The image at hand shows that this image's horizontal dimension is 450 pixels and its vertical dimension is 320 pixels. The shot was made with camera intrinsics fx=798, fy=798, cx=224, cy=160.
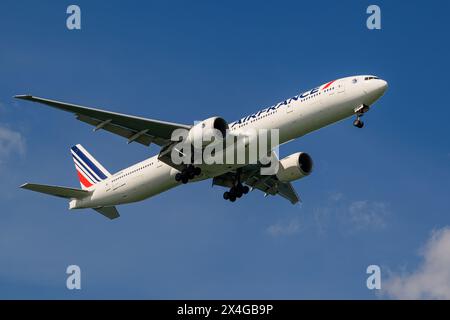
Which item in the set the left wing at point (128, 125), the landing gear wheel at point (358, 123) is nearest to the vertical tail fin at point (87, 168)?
the left wing at point (128, 125)

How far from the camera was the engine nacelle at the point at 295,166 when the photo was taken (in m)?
48.9

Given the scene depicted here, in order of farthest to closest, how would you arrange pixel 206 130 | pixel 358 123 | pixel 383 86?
pixel 206 130, pixel 358 123, pixel 383 86

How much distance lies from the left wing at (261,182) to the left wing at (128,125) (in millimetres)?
6507

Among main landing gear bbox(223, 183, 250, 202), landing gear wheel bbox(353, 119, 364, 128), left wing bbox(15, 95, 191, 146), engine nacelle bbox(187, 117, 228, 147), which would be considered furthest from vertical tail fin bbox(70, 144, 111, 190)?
landing gear wheel bbox(353, 119, 364, 128)

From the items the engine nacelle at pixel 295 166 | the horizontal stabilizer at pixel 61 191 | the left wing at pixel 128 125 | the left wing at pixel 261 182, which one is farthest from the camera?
the left wing at pixel 261 182

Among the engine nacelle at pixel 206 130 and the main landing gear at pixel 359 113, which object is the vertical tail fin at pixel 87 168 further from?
the main landing gear at pixel 359 113

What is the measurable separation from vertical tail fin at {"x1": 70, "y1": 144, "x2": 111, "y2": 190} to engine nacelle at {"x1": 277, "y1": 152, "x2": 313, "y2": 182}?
1143cm

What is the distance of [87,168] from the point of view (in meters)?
53.9

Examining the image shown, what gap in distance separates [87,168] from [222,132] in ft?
47.6

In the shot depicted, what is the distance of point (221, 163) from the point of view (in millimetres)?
44031

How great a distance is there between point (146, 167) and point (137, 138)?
258 cm

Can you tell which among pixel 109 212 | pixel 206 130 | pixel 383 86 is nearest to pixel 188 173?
pixel 206 130

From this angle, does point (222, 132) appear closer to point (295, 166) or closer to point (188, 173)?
point (188, 173)

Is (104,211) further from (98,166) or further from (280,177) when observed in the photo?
(280,177)
